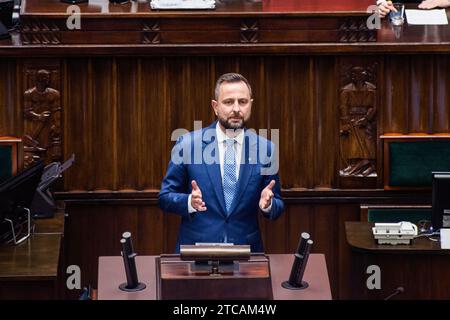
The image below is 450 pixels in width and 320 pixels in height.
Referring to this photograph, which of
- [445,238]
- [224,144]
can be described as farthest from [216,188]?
[445,238]

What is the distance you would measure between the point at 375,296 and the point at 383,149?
99 centimetres

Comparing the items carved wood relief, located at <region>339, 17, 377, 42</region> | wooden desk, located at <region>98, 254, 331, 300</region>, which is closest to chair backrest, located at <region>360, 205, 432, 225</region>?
carved wood relief, located at <region>339, 17, 377, 42</region>

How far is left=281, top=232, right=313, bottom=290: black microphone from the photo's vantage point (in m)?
4.93

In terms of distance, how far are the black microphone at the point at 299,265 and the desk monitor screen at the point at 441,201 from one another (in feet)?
4.35

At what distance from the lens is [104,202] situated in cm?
700

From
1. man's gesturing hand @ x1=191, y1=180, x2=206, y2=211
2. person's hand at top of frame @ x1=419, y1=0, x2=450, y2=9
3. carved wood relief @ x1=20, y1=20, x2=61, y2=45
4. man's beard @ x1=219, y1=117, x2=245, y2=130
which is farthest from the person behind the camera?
person's hand at top of frame @ x1=419, y1=0, x2=450, y2=9

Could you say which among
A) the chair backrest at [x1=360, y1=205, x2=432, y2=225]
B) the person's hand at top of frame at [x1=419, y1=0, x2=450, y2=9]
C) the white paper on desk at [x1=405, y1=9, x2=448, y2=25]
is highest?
the person's hand at top of frame at [x1=419, y1=0, x2=450, y2=9]

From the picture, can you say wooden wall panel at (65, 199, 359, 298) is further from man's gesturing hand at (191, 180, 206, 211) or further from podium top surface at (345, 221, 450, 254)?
man's gesturing hand at (191, 180, 206, 211)

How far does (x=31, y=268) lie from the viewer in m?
5.70

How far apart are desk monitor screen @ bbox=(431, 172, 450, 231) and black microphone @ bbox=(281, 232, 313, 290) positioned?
4.35 feet

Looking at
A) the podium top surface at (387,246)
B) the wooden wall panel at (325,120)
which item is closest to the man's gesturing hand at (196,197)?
the podium top surface at (387,246)

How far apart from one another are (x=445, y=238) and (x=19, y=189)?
2.01 m
